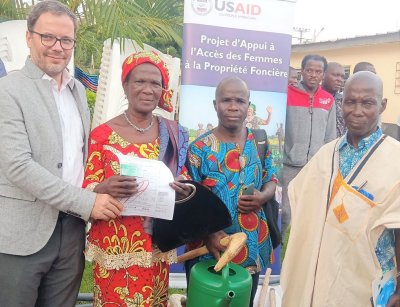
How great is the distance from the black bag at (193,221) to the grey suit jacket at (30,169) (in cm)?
40

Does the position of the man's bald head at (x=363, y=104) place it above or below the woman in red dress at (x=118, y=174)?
above

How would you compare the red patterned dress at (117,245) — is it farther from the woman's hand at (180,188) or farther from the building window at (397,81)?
the building window at (397,81)

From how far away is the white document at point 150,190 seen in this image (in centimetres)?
199

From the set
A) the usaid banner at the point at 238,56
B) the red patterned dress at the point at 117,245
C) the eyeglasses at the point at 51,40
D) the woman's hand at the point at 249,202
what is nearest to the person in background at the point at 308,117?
the usaid banner at the point at 238,56

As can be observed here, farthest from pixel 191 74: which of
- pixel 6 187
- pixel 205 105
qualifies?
pixel 6 187

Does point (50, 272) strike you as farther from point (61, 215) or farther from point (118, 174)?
point (118, 174)

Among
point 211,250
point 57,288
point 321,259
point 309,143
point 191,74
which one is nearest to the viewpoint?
point 321,259

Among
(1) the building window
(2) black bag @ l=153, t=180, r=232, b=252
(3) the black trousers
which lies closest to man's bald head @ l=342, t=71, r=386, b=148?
(2) black bag @ l=153, t=180, r=232, b=252

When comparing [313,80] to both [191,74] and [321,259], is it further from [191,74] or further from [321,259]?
[321,259]

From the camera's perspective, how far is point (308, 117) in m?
4.43

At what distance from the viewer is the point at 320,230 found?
2119 millimetres

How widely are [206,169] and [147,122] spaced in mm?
425

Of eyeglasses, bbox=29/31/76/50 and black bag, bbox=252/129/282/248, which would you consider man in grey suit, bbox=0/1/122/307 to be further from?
black bag, bbox=252/129/282/248

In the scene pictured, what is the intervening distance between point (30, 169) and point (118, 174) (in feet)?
1.30
